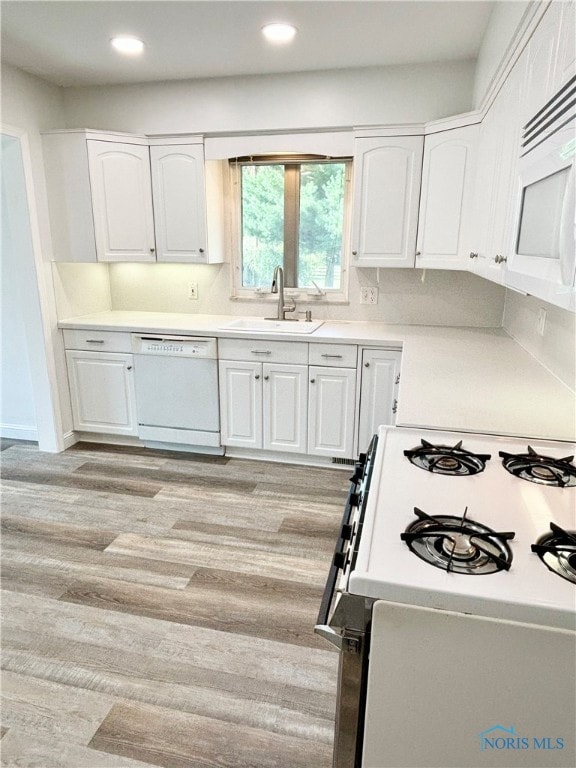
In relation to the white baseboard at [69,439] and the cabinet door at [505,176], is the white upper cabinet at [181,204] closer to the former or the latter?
the white baseboard at [69,439]

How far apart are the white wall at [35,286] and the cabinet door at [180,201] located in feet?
2.47

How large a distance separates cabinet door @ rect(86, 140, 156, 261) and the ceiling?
470 mm

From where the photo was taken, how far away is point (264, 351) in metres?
3.15

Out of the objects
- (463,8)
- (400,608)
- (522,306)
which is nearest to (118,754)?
(400,608)

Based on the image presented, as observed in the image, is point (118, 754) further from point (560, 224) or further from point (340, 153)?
point (340, 153)

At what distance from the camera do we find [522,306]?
267 centimetres

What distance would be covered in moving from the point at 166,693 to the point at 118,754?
23 centimetres

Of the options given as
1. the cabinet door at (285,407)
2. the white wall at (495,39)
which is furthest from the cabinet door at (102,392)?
the white wall at (495,39)

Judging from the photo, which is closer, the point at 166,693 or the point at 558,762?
the point at 558,762

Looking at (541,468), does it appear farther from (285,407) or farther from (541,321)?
(285,407)

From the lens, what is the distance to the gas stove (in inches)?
31.5

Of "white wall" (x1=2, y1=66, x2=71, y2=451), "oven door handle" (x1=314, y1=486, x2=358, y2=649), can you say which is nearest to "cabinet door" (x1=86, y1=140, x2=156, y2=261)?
"white wall" (x1=2, y1=66, x2=71, y2=451)

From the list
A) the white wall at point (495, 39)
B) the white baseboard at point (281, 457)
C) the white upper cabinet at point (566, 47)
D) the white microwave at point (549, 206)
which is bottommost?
the white baseboard at point (281, 457)

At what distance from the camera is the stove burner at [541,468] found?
3.86ft
